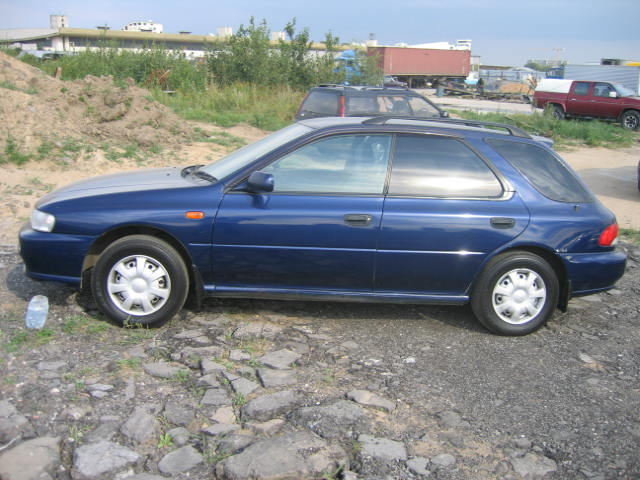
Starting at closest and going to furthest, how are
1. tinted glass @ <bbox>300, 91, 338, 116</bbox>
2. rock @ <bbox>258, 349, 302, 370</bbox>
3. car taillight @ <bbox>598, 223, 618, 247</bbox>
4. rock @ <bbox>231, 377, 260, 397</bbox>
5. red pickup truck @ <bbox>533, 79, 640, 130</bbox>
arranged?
rock @ <bbox>231, 377, 260, 397</bbox>
rock @ <bbox>258, 349, 302, 370</bbox>
car taillight @ <bbox>598, 223, 618, 247</bbox>
tinted glass @ <bbox>300, 91, 338, 116</bbox>
red pickup truck @ <bbox>533, 79, 640, 130</bbox>

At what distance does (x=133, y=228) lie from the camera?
494 centimetres

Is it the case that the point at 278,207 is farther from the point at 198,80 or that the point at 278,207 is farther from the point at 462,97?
the point at 462,97

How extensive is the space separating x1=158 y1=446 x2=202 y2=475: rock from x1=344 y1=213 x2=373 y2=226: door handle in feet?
6.80

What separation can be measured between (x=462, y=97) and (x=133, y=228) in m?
43.5

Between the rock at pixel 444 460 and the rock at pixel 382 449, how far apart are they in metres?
0.16

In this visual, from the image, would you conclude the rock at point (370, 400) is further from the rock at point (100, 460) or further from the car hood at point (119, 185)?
the car hood at point (119, 185)

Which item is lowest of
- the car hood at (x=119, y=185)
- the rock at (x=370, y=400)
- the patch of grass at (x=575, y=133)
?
the rock at (x=370, y=400)

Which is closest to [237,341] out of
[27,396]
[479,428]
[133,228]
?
[133,228]

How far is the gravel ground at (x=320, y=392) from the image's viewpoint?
3406mm

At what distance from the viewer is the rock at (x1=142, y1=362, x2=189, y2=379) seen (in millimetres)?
4211

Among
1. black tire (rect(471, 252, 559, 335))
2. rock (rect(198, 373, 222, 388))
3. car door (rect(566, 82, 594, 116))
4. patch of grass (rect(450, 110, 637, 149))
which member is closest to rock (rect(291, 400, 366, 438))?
rock (rect(198, 373, 222, 388))

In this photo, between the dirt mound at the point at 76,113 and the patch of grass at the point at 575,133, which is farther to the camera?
the patch of grass at the point at 575,133

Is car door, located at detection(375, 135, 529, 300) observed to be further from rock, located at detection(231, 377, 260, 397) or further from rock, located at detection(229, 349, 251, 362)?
rock, located at detection(231, 377, 260, 397)

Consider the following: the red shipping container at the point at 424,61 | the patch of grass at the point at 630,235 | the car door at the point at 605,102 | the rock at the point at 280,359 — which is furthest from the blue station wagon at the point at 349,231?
the red shipping container at the point at 424,61
